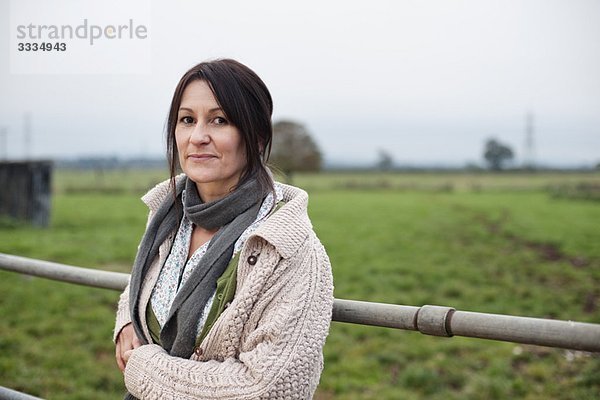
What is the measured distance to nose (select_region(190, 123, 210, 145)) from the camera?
1896mm

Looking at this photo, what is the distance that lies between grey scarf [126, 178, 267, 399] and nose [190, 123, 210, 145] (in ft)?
0.53

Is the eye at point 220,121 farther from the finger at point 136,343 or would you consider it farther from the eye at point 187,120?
the finger at point 136,343

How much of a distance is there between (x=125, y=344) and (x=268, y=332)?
0.59 m

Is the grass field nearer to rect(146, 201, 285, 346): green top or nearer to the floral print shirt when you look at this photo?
the floral print shirt

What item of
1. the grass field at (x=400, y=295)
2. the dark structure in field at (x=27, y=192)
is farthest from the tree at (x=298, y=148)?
the dark structure in field at (x=27, y=192)

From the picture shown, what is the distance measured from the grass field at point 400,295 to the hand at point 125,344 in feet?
12.1

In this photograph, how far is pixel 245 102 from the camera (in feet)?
6.16

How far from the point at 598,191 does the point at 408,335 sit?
62.5 feet

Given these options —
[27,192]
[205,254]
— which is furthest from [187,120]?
[27,192]

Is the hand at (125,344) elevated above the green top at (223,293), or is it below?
below

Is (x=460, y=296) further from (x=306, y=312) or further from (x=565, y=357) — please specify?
(x=306, y=312)

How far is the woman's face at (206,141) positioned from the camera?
1.90m

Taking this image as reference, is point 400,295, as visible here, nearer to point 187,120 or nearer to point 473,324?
point 187,120

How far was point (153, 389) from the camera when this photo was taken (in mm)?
1792
